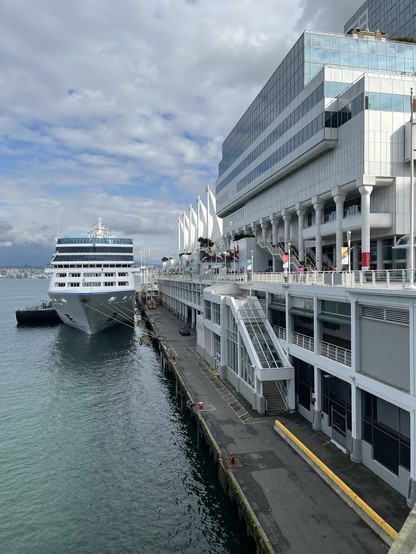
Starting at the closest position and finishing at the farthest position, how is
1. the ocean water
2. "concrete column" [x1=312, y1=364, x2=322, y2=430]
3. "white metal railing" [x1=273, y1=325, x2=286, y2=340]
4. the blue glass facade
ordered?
the ocean water < "concrete column" [x1=312, y1=364, x2=322, y2=430] < "white metal railing" [x1=273, y1=325, x2=286, y2=340] < the blue glass facade

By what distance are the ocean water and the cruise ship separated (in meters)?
23.5

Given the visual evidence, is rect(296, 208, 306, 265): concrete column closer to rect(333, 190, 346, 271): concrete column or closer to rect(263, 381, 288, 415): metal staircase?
rect(333, 190, 346, 271): concrete column

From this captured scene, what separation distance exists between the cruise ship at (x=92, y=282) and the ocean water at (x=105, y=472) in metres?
23.5

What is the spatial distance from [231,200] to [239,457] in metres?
59.1

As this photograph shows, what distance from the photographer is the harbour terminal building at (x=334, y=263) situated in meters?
20.4

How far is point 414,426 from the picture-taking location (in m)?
17.8

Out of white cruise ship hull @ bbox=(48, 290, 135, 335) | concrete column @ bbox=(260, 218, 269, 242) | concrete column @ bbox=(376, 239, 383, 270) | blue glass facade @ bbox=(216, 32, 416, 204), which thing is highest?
blue glass facade @ bbox=(216, 32, 416, 204)

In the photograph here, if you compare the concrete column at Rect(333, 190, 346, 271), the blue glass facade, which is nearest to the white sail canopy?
the blue glass facade

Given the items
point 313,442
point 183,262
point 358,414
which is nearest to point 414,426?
point 358,414

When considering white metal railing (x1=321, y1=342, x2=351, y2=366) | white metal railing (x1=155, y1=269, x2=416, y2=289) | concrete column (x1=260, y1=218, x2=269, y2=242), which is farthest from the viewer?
concrete column (x1=260, y1=218, x2=269, y2=242)

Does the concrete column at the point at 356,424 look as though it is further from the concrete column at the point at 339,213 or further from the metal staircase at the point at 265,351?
the concrete column at the point at 339,213

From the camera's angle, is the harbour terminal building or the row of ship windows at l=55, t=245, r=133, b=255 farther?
the row of ship windows at l=55, t=245, r=133, b=255

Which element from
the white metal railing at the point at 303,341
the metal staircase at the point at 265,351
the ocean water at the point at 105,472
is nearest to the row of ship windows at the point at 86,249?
the ocean water at the point at 105,472

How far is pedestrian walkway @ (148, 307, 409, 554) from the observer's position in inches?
641
